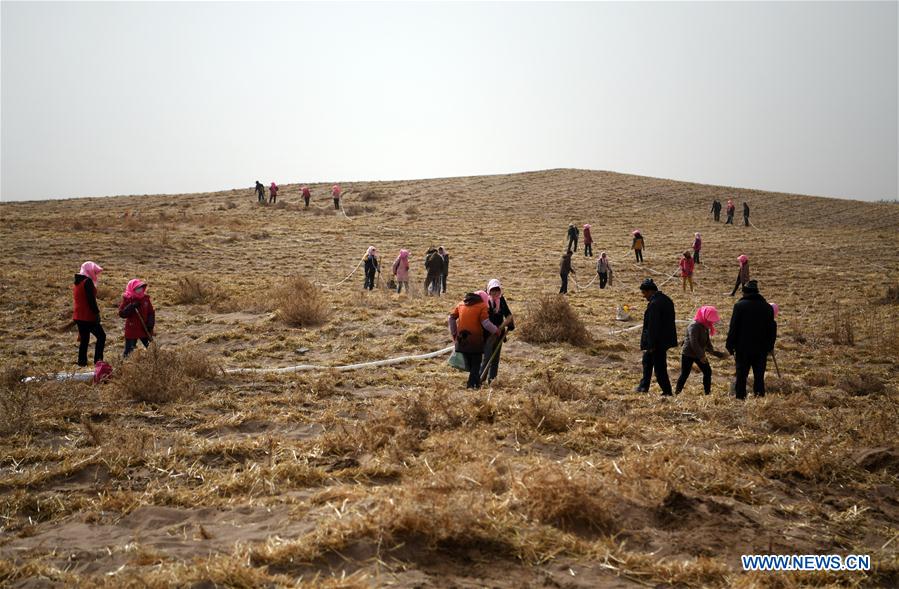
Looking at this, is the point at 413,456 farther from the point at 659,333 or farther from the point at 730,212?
the point at 730,212

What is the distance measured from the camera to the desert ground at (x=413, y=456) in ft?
12.5

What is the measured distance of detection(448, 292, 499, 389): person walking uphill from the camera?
8094 mm

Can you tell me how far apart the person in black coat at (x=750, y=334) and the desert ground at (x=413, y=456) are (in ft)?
2.03

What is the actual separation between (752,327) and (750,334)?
0.10 m

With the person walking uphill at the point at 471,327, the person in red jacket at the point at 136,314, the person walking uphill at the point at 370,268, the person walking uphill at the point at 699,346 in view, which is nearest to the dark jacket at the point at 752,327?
the person walking uphill at the point at 699,346

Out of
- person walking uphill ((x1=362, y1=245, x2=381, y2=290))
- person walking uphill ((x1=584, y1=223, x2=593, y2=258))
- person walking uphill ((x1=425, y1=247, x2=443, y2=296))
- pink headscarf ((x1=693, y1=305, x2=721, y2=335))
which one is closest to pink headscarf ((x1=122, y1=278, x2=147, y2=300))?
pink headscarf ((x1=693, y1=305, x2=721, y2=335))

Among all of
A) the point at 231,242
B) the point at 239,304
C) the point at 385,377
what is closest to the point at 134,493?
the point at 385,377

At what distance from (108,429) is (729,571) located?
563 cm

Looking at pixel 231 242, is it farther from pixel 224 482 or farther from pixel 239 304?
pixel 224 482

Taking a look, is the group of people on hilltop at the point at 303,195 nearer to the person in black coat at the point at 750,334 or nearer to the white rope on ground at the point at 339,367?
the white rope on ground at the point at 339,367

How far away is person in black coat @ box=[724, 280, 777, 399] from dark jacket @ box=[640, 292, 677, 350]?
0.75 metres

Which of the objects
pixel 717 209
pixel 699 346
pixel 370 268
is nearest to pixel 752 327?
pixel 699 346

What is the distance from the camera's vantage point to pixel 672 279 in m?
24.3

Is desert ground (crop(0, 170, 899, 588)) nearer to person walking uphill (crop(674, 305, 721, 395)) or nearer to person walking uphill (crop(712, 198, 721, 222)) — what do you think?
person walking uphill (crop(674, 305, 721, 395))
